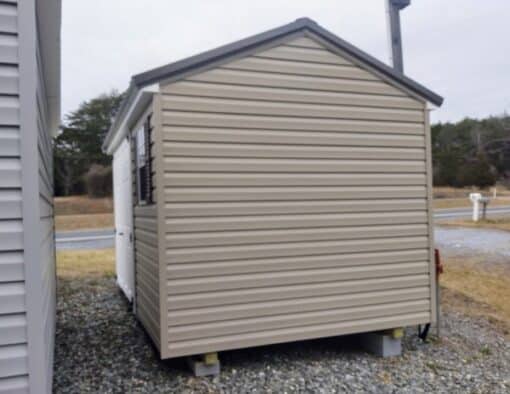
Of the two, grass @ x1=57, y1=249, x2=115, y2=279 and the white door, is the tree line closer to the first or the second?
grass @ x1=57, y1=249, x2=115, y2=279

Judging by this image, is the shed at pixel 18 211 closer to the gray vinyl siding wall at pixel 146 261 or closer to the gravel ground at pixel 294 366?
the gray vinyl siding wall at pixel 146 261

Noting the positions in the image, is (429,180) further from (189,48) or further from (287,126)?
(189,48)

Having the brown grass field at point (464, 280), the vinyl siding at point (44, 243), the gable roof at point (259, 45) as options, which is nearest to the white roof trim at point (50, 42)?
the vinyl siding at point (44, 243)

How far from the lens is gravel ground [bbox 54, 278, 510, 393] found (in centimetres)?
367

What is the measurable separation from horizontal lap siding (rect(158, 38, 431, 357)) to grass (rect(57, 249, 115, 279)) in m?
5.26

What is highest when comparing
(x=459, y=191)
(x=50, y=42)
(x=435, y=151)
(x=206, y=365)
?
(x=435, y=151)

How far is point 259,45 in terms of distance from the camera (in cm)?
387

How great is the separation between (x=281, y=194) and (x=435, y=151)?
32.0 metres

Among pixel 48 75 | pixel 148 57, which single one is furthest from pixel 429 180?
pixel 148 57

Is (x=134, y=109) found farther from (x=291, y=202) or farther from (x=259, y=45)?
(x=291, y=202)

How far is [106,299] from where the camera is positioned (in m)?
6.59

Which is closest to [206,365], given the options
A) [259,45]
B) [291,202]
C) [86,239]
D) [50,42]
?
[291,202]

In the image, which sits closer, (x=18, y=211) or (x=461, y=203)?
(x=18, y=211)

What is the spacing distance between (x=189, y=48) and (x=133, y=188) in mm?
16174
